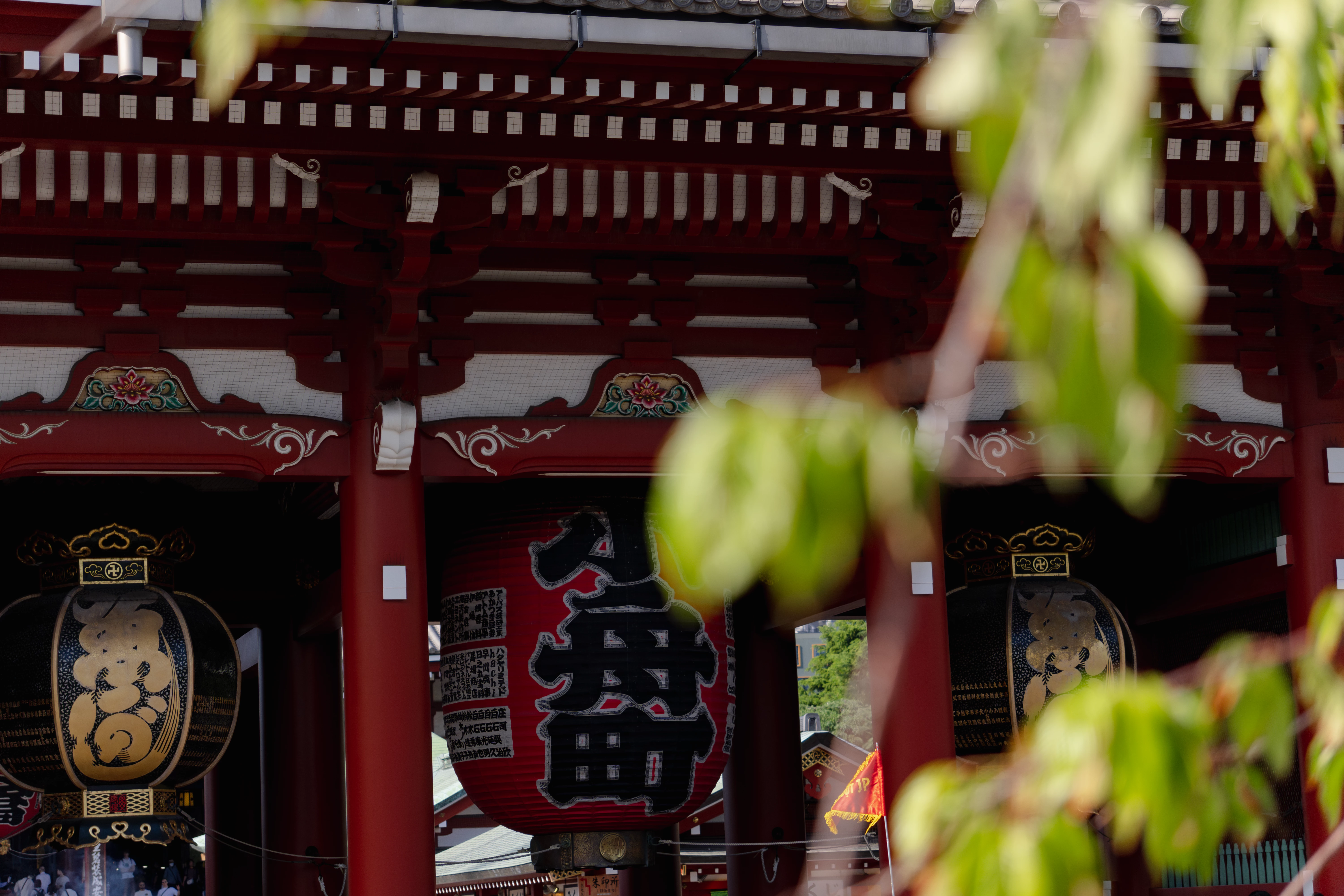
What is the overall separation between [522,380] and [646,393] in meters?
0.55

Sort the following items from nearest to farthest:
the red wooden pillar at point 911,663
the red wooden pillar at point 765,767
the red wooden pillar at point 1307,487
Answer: the red wooden pillar at point 911,663, the red wooden pillar at point 1307,487, the red wooden pillar at point 765,767

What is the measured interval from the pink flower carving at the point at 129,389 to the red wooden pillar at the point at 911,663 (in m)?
3.14

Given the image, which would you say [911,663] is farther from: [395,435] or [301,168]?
[301,168]

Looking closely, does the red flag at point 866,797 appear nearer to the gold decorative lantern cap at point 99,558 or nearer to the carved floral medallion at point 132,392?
the carved floral medallion at point 132,392

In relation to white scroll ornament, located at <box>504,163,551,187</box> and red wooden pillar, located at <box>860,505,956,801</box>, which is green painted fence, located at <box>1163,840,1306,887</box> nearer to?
red wooden pillar, located at <box>860,505,956,801</box>

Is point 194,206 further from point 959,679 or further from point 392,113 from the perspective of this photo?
point 959,679

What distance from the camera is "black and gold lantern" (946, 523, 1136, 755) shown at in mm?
8094

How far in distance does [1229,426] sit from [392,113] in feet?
13.4

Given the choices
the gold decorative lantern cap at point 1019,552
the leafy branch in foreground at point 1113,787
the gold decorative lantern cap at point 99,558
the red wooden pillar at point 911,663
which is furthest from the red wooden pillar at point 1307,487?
the leafy branch in foreground at point 1113,787

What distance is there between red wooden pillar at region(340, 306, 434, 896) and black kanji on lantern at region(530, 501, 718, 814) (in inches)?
31.2

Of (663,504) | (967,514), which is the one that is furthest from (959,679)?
(663,504)

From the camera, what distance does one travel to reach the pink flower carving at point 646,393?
23.4ft

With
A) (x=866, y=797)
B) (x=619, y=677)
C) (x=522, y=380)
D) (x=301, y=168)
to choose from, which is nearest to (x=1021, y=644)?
(x=866, y=797)

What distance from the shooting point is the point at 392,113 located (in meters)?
6.07
